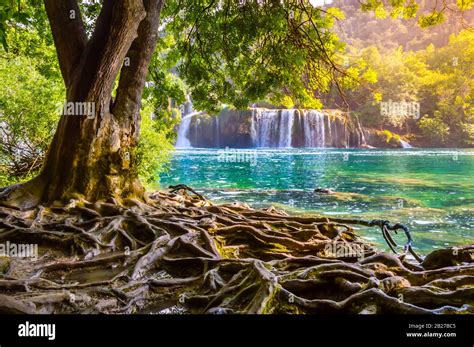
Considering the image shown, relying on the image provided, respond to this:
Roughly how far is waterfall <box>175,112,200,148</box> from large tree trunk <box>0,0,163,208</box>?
145 ft

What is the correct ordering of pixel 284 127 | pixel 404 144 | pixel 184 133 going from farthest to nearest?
pixel 404 144
pixel 184 133
pixel 284 127

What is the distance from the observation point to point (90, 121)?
275 inches

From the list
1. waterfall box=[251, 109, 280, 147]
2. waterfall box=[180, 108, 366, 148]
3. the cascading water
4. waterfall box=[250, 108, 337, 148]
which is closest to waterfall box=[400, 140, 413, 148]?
waterfall box=[180, 108, 366, 148]

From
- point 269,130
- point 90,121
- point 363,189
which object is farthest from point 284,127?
point 90,121

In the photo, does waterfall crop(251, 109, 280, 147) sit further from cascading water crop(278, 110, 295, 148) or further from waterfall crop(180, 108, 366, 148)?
cascading water crop(278, 110, 295, 148)

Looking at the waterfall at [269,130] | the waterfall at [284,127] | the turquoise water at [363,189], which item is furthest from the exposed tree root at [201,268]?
the waterfall at [269,130]

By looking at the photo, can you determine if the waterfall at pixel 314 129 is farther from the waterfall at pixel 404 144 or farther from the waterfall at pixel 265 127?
the waterfall at pixel 404 144

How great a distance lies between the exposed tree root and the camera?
3514 millimetres

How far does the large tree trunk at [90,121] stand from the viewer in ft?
22.2

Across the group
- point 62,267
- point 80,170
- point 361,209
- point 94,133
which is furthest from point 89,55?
point 361,209

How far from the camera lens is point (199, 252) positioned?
17.3ft

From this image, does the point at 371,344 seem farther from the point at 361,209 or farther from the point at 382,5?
the point at 361,209

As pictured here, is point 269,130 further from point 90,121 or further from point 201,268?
point 201,268

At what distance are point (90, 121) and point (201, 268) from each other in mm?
3819
